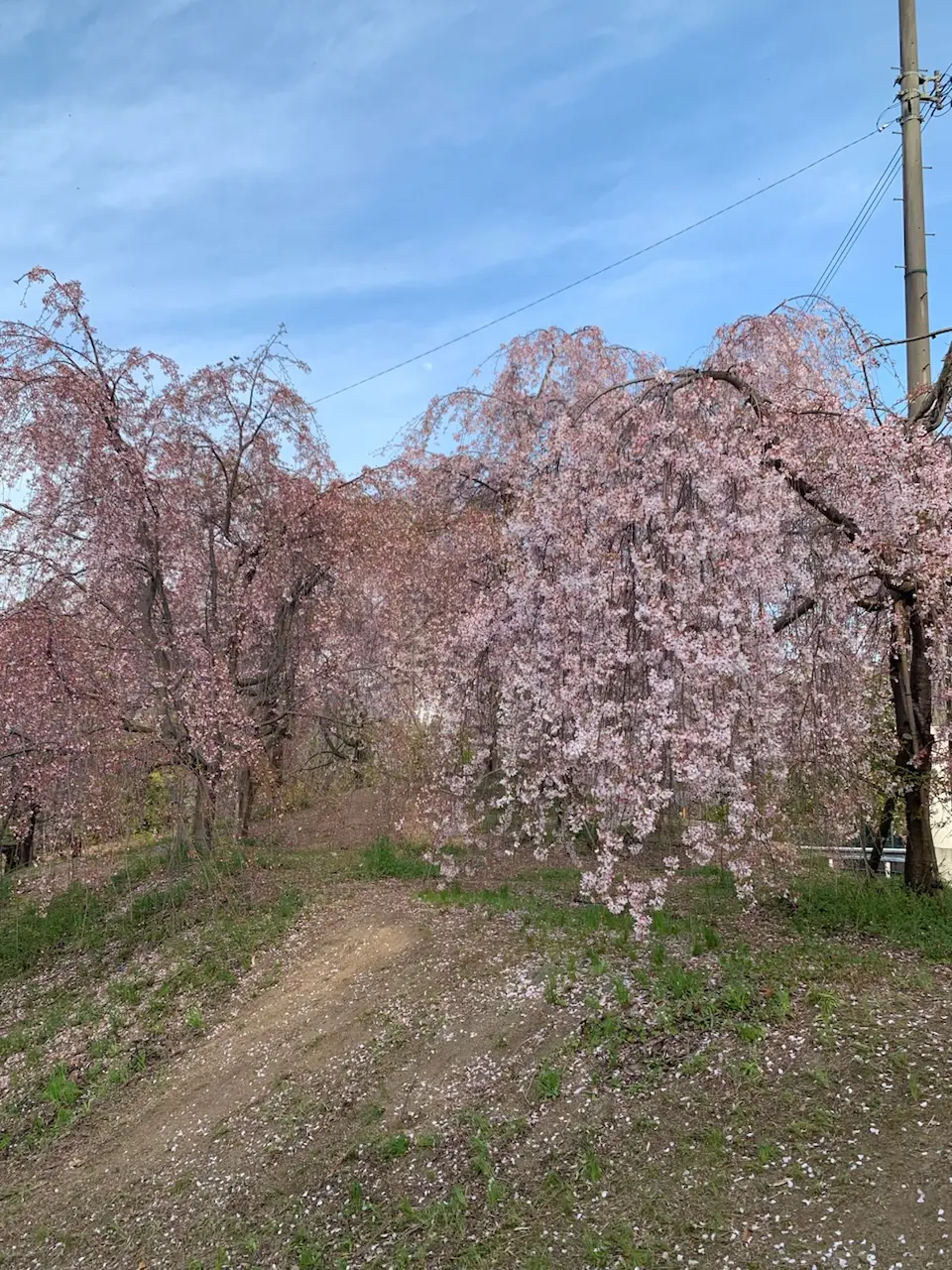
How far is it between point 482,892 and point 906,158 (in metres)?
7.22

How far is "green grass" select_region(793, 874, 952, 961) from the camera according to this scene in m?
5.12

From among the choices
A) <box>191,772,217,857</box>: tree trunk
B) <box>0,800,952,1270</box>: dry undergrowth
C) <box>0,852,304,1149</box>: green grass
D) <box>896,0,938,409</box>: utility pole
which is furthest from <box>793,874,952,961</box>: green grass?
<box>191,772,217,857</box>: tree trunk

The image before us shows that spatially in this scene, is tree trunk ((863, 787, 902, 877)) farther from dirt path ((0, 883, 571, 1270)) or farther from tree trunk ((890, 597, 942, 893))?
dirt path ((0, 883, 571, 1270))

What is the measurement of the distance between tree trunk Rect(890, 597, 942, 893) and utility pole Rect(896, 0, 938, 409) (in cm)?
180

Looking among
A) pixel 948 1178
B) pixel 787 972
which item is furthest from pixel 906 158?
pixel 948 1178

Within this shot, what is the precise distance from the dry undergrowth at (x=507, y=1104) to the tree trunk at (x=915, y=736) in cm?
112

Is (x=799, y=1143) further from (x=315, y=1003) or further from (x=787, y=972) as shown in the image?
(x=315, y=1003)

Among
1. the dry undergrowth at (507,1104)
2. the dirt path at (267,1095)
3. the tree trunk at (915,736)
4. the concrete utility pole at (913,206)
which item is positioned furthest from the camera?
the concrete utility pole at (913,206)

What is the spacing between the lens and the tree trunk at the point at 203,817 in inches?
303

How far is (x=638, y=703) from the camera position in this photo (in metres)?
4.88

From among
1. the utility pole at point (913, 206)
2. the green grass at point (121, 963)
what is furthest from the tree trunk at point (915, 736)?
the green grass at point (121, 963)

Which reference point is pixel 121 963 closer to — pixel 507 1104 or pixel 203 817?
pixel 203 817

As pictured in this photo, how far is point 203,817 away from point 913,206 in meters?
8.52

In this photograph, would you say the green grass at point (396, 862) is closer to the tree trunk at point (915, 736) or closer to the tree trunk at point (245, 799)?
the tree trunk at point (245, 799)
